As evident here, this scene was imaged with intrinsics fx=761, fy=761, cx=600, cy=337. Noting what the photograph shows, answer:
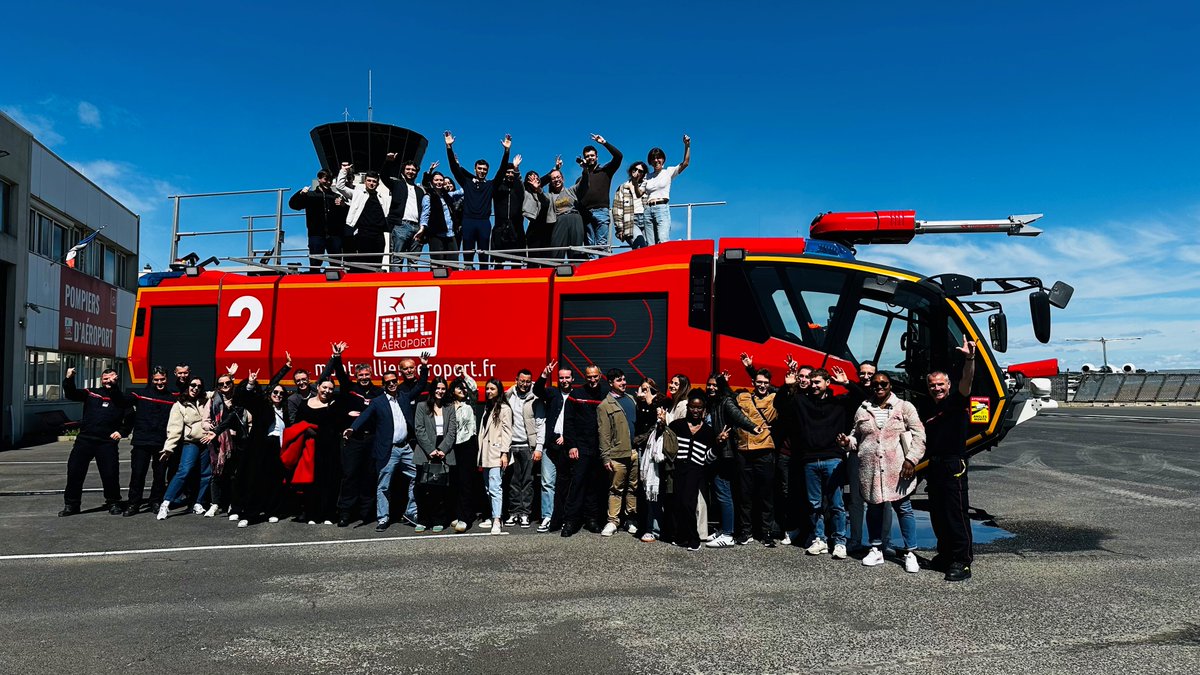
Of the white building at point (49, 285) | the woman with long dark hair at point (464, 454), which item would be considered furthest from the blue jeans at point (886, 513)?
the white building at point (49, 285)

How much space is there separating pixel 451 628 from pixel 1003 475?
37.8 ft

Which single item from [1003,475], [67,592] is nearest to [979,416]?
[1003,475]

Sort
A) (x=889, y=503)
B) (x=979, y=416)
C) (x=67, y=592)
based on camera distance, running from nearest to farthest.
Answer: (x=67, y=592), (x=889, y=503), (x=979, y=416)

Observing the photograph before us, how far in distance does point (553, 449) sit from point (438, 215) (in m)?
4.71

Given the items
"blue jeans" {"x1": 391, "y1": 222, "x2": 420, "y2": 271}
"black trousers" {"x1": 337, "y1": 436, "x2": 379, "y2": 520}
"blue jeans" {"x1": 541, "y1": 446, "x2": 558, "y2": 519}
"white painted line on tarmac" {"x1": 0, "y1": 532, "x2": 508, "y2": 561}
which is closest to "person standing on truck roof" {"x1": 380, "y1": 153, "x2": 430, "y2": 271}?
"blue jeans" {"x1": 391, "y1": 222, "x2": 420, "y2": 271}

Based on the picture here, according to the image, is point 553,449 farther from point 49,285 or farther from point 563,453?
point 49,285

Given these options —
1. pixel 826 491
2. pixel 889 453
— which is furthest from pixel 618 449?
pixel 889 453

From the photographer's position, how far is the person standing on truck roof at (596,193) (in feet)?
37.3

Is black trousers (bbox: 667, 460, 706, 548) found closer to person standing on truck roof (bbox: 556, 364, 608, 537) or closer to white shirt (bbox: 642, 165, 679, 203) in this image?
person standing on truck roof (bbox: 556, 364, 608, 537)

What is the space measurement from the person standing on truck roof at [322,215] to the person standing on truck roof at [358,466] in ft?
11.2

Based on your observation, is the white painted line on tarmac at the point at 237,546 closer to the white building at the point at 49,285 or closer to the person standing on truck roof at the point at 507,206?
the person standing on truck roof at the point at 507,206

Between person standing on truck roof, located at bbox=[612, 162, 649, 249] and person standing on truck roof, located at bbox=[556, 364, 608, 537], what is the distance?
3.28 meters

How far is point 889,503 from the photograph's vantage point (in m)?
6.95

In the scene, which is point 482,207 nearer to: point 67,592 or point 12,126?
point 67,592
